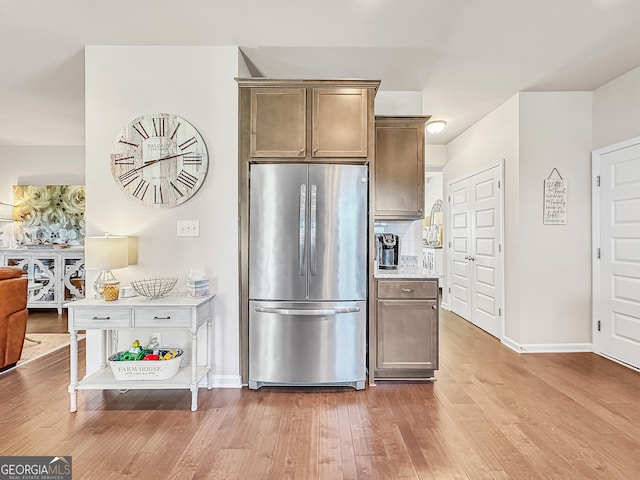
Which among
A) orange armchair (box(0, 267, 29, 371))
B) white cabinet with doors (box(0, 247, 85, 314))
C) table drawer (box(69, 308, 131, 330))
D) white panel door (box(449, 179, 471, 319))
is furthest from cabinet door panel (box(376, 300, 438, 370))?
white cabinet with doors (box(0, 247, 85, 314))

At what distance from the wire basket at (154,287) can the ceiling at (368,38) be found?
5.53 ft

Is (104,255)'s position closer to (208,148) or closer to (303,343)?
(208,148)

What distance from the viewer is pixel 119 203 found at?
9.35ft

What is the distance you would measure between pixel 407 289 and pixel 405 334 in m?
0.37

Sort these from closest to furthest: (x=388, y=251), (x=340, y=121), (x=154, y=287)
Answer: (x=154, y=287) < (x=340, y=121) < (x=388, y=251)

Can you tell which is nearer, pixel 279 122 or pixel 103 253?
pixel 103 253

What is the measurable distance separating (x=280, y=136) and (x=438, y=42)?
1463 millimetres

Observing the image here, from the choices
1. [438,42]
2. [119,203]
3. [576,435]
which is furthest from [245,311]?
[438,42]

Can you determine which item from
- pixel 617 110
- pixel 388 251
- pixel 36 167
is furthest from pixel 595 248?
pixel 36 167

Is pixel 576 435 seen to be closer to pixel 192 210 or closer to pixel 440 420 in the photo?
pixel 440 420

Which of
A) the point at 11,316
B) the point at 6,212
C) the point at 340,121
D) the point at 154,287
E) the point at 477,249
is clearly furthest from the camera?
the point at 6,212

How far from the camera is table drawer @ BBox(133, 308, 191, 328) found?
240cm

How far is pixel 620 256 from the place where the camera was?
Answer: 3.35m

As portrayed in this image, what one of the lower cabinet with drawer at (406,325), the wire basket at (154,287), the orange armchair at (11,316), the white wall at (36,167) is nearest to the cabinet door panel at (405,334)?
the lower cabinet with drawer at (406,325)
